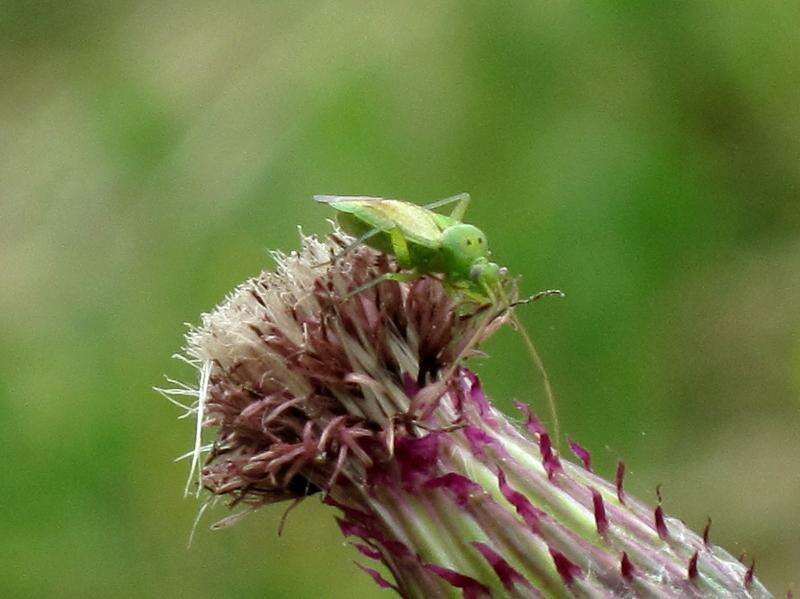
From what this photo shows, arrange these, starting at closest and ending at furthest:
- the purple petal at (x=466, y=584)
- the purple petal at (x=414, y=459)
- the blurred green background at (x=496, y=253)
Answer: the purple petal at (x=466, y=584), the purple petal at (x=414, y=459), the blurred green background at (x=496, y=253)

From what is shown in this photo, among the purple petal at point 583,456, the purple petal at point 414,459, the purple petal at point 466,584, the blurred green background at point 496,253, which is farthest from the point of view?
the blurred green background at point 496,253

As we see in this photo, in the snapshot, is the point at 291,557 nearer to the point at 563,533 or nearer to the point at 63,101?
the point at 563,533

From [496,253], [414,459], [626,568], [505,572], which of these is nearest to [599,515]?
[626,568]

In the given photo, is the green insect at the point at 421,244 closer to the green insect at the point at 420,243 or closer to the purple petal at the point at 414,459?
the green insect at the point at 420,243

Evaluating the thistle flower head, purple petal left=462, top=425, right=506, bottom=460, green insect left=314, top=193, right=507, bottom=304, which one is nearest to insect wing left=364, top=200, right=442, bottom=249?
green insect left=314, top=193, right=507, bottom=304

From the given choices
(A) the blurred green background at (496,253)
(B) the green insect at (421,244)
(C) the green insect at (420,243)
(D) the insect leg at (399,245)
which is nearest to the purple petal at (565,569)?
(B) the green insect at (421,244)
